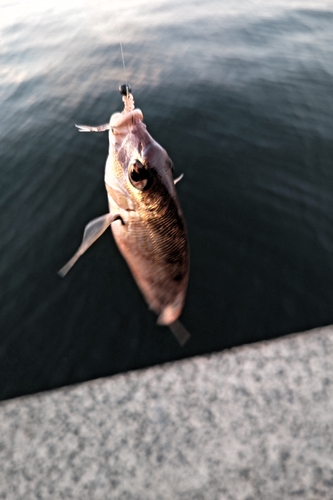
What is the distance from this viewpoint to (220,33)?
8.12 m

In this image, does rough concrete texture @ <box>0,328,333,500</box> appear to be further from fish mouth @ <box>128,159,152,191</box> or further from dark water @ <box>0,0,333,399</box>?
fish mouth @ <box>128,159,152,191</box>

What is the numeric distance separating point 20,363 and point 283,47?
318 inches

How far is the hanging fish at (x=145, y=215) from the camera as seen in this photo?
1.82 metres

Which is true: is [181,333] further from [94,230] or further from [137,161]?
[137,161]

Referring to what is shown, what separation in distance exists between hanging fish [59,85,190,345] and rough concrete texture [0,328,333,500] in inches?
22.8

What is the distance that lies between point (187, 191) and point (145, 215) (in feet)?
7.18

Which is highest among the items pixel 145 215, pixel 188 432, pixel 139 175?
pixel 139 175

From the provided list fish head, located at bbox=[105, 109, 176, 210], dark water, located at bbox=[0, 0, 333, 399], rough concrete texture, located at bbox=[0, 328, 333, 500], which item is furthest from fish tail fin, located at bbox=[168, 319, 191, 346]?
fish head, located at bbox=[105, 109, 176, 210]

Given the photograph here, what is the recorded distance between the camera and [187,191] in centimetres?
401

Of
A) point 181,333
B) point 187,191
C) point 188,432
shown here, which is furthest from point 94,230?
point 187,191

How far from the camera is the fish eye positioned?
1.77 meters

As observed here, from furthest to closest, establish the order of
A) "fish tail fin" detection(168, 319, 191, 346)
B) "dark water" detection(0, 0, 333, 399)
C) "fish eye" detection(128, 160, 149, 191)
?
"dark water" detection(0, 0, 333, 399), "fish tail fin" detection(168, 319, 191, 346), "fish eye" detection(128, 160, 149, 191)

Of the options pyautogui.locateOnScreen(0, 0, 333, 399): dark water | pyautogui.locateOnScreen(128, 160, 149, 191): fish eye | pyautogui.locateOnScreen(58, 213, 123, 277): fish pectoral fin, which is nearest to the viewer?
pyautogui.locateOnScreen(128, 160, 149, 191): fish eye

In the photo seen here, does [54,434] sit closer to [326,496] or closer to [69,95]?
[326,496]
